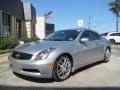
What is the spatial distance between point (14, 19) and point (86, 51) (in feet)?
63.8

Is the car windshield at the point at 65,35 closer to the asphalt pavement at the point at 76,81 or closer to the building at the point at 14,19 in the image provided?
the asphalt pavement at the point at 76,81

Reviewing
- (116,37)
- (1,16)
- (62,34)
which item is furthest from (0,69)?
(116,37)

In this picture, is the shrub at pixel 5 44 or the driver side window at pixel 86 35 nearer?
the driver side window at pixel 86 35

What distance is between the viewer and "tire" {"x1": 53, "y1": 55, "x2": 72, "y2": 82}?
7316mm

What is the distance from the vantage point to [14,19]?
27047 mm

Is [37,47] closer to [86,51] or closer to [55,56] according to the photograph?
[55,56]

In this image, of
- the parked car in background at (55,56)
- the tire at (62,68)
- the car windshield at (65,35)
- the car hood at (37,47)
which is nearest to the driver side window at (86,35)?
the parked car in background at (55,56)

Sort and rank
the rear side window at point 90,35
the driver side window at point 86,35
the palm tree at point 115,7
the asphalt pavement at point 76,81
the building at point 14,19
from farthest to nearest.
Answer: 1. the palm tree at point 115,7
2. the building at point 14,19
3. the rear side window at point 90,35
4. the driver side window at point 86,35
5. the asphalt pavement at point 76,81

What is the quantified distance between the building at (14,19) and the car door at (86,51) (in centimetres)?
1325

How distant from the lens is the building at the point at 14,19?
22.9 m

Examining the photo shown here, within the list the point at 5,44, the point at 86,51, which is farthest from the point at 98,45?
the point at 5,44

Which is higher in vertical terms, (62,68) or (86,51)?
(86,51)

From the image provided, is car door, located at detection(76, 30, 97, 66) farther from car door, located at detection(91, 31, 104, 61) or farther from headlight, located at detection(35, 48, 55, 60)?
headlight, located at detection(35, 48, 55, 60)

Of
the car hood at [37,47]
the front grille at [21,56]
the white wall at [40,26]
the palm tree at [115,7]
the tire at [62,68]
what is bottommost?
the tire at [62,68]
